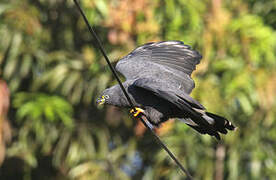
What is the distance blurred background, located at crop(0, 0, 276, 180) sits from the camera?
29.7 ft

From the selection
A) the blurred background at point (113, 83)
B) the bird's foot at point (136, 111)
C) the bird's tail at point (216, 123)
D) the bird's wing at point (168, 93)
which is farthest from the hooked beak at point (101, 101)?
the blurred background at point (113, 83)

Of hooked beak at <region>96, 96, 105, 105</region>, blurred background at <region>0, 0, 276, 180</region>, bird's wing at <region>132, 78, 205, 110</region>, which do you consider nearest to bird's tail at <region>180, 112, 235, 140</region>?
bird's wing at <region>132, 78, 205, 110</region>

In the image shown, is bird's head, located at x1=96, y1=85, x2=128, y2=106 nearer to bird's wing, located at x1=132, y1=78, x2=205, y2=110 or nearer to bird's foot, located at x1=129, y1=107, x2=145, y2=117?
bird's foot, located at x1=129, y1=107, x2=145, y2=117

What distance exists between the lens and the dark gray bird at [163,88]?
4.52 metres

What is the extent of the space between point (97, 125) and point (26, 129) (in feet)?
3.97

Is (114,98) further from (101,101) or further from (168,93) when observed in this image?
(168,93)

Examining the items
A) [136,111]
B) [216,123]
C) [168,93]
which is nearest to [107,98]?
[136,111]

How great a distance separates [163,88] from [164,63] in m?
1.41

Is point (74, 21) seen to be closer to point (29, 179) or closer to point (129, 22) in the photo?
point (129, 22)

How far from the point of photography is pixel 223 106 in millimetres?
9117

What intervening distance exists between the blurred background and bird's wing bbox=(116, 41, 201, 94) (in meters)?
2.46

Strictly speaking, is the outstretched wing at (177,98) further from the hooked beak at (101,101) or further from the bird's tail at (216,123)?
the hooked beak at (101,101)

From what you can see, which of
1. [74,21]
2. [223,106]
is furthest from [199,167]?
[74,21]

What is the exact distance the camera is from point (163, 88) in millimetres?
4676
